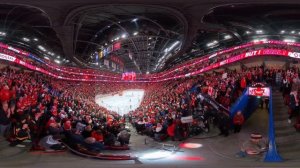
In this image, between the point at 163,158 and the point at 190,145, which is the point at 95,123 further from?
the point at 163,158

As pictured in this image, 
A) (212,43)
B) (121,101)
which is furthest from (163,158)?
(121,101)

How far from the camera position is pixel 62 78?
37.6 m

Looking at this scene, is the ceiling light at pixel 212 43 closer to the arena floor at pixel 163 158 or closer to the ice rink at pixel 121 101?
the arena floor at pixel 163 158

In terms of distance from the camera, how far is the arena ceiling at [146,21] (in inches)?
479

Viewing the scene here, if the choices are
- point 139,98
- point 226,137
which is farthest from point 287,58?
point 139,98

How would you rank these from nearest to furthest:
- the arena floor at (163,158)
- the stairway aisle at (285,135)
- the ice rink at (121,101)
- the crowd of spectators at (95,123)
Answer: the arena floor at (163,158), the stairway aisle at (285,135), the crowd of spectators at (95,123), the ice rink at (121,101)

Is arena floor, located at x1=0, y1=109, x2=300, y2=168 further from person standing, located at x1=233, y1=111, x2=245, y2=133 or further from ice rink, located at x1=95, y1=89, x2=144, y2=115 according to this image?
ice rink, located at x1=95, y1=89, x2=144, y2=115

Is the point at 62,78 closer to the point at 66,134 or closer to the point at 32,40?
the point at 32,40

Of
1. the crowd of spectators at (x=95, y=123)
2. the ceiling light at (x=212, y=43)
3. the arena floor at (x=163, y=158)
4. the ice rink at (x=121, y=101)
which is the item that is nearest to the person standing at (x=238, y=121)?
the crowd of spectators at (x=95, y=123)

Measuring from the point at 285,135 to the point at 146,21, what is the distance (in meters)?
11.5

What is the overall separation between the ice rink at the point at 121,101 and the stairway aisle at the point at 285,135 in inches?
919

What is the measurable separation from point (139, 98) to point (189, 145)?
27227mm

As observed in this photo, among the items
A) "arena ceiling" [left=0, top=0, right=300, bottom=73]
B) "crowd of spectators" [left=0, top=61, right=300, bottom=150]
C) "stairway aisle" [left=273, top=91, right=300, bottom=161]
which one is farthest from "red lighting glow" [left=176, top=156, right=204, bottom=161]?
"arena ceiling" [left=0, top=0, right=300, bottom=73]

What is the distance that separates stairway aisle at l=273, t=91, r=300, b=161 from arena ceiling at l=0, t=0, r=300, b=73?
4559 millimetres
